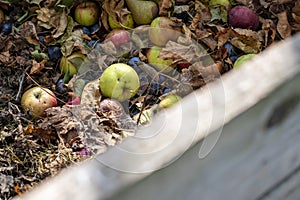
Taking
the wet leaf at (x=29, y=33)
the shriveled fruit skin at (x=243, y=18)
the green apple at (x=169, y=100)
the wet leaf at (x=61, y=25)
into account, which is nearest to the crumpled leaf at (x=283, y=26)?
the shriveled fruit skin at (x=243, y=18)

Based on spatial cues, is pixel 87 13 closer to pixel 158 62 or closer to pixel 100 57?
pixel 100 57

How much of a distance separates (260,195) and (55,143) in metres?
1.06

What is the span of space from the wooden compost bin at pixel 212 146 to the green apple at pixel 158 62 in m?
1.15

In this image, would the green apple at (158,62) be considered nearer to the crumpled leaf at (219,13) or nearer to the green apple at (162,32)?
the green apple at (162,32)

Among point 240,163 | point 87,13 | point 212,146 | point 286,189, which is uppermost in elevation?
point 212,146

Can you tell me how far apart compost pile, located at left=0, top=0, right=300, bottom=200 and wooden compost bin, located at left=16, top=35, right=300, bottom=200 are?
1012 millimetres

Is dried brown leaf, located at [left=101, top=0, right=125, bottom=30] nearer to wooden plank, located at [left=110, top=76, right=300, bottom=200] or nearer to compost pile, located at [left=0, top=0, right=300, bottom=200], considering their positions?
compost pile, located at [left=0, top=0, right=300, bottom=200]

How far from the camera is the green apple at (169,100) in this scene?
2.22 m

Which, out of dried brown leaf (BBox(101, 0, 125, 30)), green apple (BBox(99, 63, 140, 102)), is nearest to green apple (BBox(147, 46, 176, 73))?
green apple (BBox(99, 63, 140, 102))

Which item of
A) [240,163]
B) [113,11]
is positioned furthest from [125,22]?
[240,163]

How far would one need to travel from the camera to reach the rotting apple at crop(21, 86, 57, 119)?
230 cm

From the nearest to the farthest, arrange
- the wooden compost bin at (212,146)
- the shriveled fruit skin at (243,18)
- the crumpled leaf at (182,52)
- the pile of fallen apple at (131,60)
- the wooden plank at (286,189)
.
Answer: the wooden compost bin at (212,146)
the wooden plank at (286,189)
the pile of fallen apple at (131,60)
the crumpled leaf at (182,52)
the shriveled fruit skin at (243,18)

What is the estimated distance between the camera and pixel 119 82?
2.32 m

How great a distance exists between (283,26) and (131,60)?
2.25 ft
